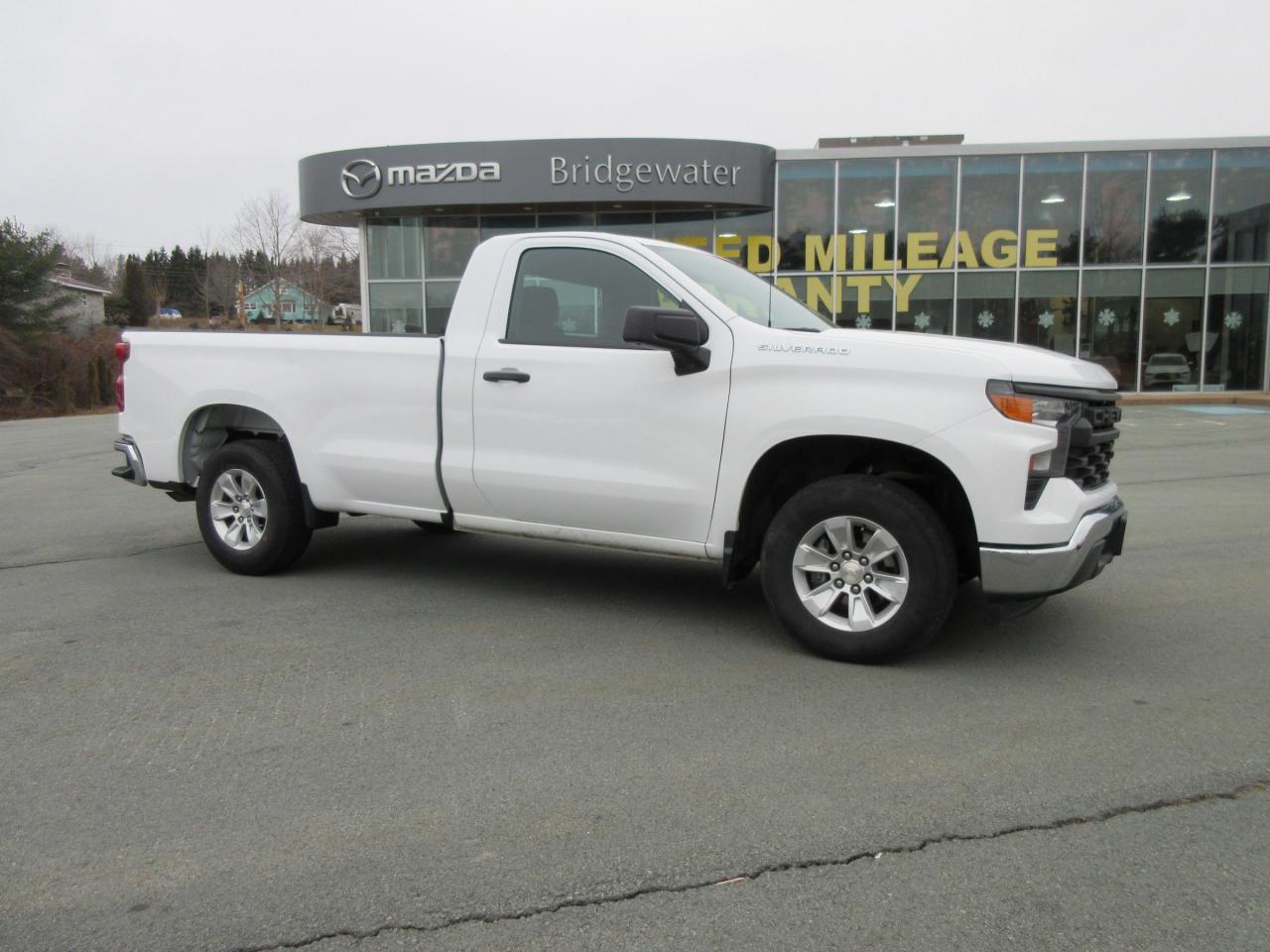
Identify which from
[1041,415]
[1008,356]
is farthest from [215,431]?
[1041,415]

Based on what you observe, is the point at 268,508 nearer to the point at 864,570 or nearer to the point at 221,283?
the point at 864,570

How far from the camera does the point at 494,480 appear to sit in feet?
18.4

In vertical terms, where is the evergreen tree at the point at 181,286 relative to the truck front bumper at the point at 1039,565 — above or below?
above

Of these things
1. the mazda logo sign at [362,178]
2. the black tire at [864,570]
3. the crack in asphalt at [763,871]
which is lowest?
the crack in asphalt at [763,871]

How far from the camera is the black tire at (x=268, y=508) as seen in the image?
21.0ft

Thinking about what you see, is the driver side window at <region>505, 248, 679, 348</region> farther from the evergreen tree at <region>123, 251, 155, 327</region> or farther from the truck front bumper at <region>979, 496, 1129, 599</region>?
the evergreen tree at <region>123, 251, 155, 327</region>

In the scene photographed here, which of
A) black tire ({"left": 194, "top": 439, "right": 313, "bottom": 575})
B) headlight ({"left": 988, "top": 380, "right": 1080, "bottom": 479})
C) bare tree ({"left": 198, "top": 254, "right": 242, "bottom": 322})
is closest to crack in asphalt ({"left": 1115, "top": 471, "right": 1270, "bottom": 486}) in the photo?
headlight ({"left": 988, "top": 380, "right": 1080, "bottom": 479})

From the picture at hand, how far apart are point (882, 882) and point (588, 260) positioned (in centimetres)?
365

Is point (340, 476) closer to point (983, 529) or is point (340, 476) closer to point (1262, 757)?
point (983, 529)

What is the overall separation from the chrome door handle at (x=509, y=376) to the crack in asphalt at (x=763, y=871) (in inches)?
124

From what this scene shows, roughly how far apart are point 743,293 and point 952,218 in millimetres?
21265

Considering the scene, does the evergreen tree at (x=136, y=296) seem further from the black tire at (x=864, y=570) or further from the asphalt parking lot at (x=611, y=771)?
the black tire at (x=864, y=570)

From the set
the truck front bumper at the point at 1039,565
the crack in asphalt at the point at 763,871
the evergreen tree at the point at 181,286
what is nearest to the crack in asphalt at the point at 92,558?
the crack in asphalt at the point at 763,871

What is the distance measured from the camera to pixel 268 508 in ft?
21.1
